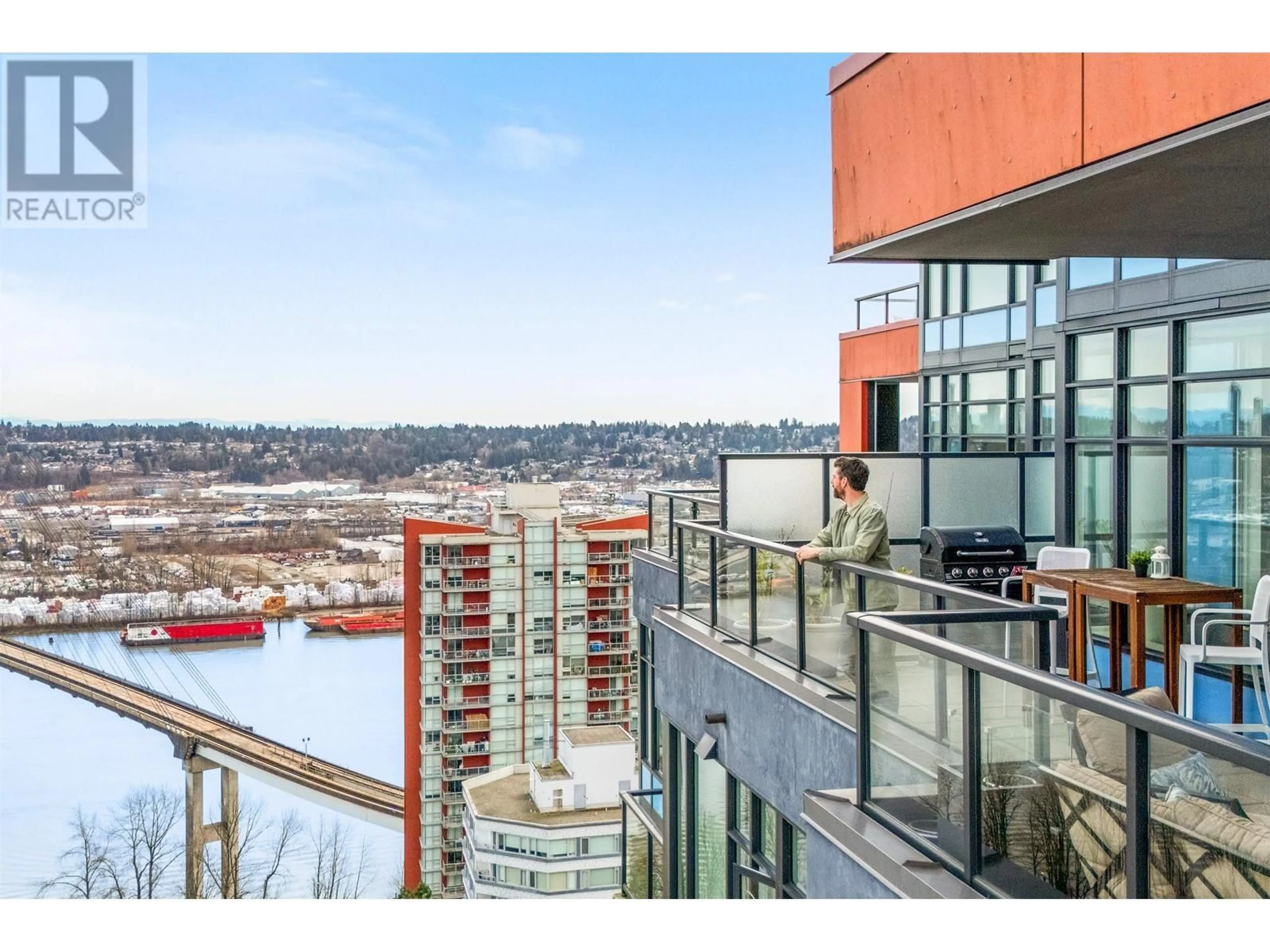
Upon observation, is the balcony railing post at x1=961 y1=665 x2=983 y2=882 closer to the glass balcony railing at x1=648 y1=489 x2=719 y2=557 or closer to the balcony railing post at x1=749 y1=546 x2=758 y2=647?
the balcony railing post at x1=749 y1=546 x2=758 y2=647

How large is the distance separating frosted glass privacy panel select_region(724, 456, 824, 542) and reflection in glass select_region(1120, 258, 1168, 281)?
8.79 ft

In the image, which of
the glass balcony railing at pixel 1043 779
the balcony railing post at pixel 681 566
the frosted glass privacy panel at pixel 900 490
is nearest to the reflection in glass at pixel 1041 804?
the glass balcony railing at pixel 1043 779

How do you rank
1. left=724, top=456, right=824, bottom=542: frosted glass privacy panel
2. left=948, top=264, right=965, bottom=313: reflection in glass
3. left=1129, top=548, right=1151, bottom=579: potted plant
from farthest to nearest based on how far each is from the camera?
left=948, top=264, right=965, bottom=313: reflection in glass, left=724, top=456, right=824, bottom=542: frosted glass privacy panel, left=1129, top=548, right=1151, bottom=579: potted plant

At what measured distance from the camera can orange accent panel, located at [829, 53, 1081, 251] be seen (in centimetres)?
373

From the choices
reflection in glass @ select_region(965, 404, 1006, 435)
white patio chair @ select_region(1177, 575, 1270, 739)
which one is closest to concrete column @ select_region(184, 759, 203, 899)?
reflection in glass @ select_region(965, 404, 1006, 435)

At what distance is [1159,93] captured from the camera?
327 cm

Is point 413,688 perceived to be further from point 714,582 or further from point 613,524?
point 714,582

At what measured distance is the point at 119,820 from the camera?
35688 mm

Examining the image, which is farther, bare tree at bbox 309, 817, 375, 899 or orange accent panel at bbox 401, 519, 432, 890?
orange accent panel at bbox 401, 519, 432, 890

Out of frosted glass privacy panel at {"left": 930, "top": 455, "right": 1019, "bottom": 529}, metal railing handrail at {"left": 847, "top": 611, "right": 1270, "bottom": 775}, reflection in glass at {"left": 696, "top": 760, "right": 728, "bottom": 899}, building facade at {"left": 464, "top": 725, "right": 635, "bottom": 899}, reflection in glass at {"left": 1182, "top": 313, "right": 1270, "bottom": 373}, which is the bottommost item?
building facade at {"left": 464, "top": 725, "right": 635, "bottom": 899}

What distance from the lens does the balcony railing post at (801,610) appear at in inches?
226

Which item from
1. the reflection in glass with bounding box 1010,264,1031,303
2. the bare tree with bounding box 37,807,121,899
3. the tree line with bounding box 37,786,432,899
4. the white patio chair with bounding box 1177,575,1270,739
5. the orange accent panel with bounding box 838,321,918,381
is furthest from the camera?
the tree line with bounding box 37,786,432,899
